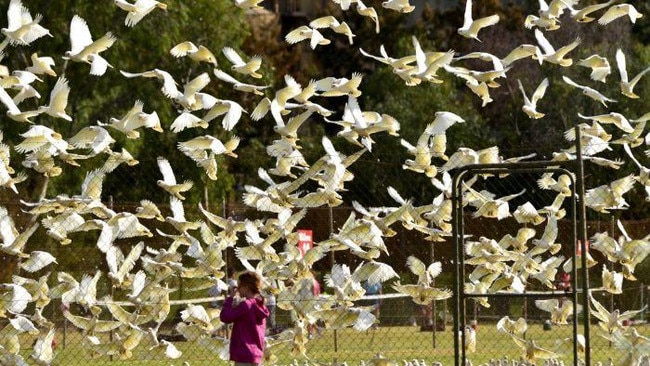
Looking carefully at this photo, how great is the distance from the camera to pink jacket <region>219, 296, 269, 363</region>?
12539 millimetres

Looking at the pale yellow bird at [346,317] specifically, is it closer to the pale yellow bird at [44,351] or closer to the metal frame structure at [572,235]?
the metal frame structure at [572,235]

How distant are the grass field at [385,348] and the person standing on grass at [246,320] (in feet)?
9.59

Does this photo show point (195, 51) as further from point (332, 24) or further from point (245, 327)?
point (245, 327)

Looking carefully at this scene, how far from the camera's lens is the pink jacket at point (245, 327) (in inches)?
494

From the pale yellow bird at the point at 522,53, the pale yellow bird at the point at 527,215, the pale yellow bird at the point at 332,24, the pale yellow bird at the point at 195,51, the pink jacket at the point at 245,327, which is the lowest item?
the pale yellow bird at the point at 527,215

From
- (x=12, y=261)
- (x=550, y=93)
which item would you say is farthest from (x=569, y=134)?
(x=550, y=93)

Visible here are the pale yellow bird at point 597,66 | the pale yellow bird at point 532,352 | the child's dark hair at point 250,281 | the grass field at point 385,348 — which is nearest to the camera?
the child's dark hair at point 250,281

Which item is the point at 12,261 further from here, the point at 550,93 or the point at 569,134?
the point at 550,93

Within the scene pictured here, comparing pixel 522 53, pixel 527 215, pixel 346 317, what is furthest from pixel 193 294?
pixel 522 53

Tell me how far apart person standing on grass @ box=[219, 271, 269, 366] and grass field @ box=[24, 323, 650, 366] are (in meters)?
2.92

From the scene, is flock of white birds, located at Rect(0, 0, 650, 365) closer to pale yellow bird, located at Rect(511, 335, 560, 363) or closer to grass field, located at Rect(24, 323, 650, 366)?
pale yellow bird, located at Rect(511, 335, 560, 363)

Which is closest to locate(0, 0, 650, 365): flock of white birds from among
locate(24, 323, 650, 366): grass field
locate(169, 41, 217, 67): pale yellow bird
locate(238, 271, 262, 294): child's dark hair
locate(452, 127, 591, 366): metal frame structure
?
locate(169, 41, 217, 67): pale yellow bird

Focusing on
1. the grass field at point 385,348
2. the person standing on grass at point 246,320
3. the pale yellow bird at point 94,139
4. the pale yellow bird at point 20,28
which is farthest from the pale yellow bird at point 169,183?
the person standing on grass at point 246,320

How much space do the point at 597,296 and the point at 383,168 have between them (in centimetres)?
849
